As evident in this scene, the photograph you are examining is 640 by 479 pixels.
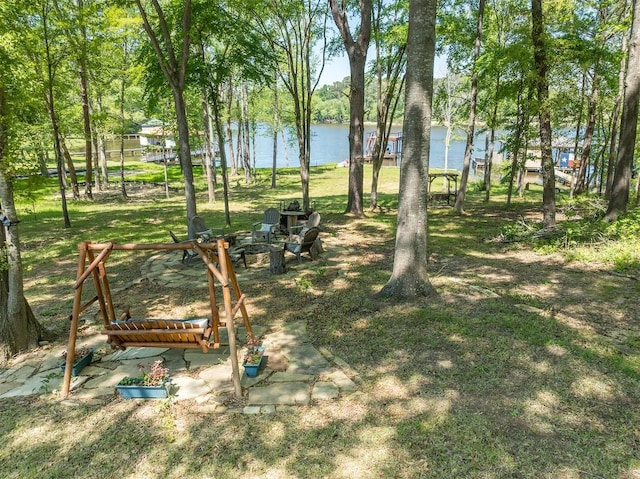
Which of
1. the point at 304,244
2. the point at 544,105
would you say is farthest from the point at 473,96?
the point at 304,244

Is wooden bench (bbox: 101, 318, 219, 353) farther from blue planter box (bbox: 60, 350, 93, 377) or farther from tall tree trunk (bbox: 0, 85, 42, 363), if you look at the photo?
tall tree trunk (bbox: 0, 85, 42, 363)

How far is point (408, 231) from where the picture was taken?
18.7 ft

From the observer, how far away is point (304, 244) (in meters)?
7.98

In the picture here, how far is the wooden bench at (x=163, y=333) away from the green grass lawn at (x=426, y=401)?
2.04 feet

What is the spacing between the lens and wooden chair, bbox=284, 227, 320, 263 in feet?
25.7

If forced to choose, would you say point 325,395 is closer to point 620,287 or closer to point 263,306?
point 263,306

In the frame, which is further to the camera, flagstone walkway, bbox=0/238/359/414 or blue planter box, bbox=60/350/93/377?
blue planter box, bbox=60/350/93/377

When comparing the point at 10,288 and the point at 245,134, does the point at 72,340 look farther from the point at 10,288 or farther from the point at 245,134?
the point at 245,134

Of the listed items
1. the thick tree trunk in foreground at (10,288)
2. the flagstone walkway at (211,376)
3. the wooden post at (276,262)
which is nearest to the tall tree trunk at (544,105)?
the wooden post at (276,262)

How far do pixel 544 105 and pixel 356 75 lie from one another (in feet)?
17.5

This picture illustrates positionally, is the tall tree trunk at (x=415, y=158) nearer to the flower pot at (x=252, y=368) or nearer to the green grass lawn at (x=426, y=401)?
the green grass lawn at (x=426, y=401)

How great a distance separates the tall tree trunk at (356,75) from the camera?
11633mm

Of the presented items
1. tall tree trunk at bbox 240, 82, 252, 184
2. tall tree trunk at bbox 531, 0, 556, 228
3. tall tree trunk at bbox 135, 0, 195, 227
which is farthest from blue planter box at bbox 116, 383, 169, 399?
tall tree trunk at bbox 240, 82, 252, 184

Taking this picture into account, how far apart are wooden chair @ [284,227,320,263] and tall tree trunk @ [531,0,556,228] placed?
5.55 m
